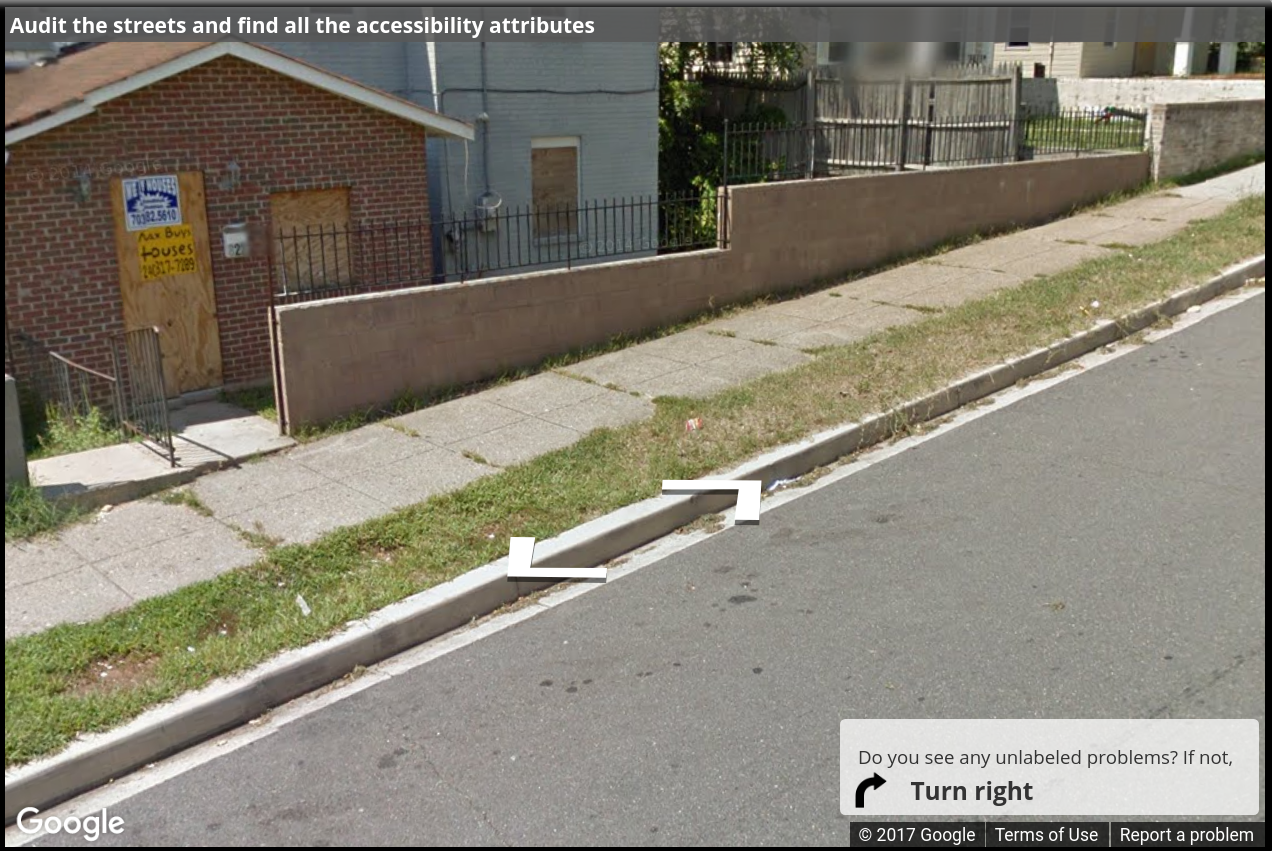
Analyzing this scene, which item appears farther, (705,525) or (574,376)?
(574,376)

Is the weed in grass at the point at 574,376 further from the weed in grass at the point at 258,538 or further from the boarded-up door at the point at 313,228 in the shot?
the weed in grass at the point at 258,538

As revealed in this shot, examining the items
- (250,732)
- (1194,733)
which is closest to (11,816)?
(250,732)

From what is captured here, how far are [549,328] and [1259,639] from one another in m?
6.79

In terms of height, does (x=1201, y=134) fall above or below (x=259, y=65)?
below

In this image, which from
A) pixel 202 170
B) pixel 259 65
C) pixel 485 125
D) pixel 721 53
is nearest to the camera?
pixel 202 170

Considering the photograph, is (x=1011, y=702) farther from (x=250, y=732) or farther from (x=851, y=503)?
(x=250, y=732)

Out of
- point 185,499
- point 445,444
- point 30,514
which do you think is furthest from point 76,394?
point 445,444

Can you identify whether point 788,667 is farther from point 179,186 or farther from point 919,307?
point 179,186

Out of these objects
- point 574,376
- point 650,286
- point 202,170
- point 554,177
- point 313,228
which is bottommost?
point 574,376

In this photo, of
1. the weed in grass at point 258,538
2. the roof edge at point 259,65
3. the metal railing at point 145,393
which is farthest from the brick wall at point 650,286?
the roof edge at point 259,65

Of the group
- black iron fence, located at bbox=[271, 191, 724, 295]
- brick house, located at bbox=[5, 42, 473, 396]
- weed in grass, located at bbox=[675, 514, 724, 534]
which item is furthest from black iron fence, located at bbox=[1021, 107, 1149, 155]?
weed in grass, located at bbox=[675, 514, 724, 534]

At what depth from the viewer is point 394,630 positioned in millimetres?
5781

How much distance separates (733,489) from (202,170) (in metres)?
6.53

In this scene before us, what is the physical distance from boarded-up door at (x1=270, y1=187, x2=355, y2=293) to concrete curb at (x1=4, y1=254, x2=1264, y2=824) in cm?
580
